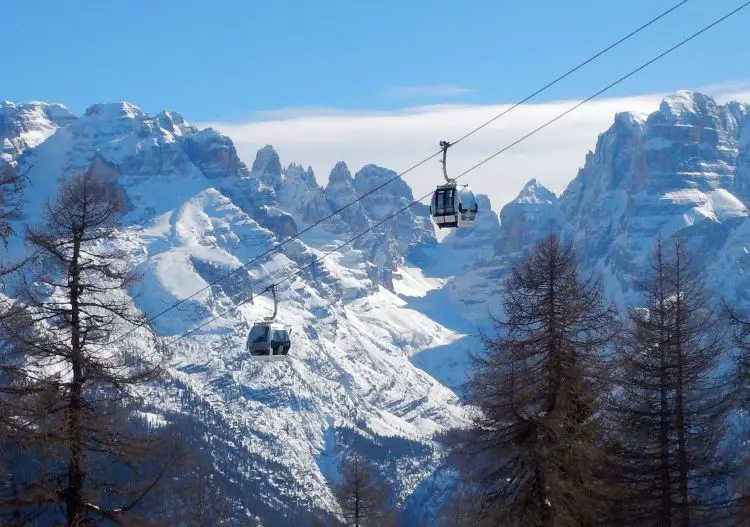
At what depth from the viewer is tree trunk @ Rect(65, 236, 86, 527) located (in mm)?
24922

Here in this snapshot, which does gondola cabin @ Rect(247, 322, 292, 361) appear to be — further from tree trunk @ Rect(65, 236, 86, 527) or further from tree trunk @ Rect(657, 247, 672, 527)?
tree trunk @ Rect(65, 236, 86, 527)

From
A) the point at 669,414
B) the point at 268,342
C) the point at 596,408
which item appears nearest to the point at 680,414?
the point at 669,414

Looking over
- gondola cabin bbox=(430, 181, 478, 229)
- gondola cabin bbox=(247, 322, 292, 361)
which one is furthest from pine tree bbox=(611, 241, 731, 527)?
gondola cabin bbox=(247, 322, 292, 361)

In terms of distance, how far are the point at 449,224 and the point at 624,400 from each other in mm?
9036

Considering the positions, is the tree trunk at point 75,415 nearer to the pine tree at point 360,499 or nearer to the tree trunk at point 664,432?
the tree trunk at point 664,432

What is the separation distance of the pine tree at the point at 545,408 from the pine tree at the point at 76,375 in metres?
9.20

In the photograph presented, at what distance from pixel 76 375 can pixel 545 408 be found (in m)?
11.9

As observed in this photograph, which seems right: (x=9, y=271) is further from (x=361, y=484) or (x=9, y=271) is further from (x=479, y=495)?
(x=361, y=484)

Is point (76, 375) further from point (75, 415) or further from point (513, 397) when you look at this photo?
point (513, 397)

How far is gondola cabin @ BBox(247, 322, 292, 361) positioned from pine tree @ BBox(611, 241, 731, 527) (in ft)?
40.0

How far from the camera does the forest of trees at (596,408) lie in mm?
29953

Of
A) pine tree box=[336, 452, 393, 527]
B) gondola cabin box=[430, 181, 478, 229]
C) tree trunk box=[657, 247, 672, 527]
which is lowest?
pine tree box=[336, 452, 393, 527]

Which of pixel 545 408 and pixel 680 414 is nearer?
pixel 545 408

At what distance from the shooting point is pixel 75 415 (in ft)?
82.1
